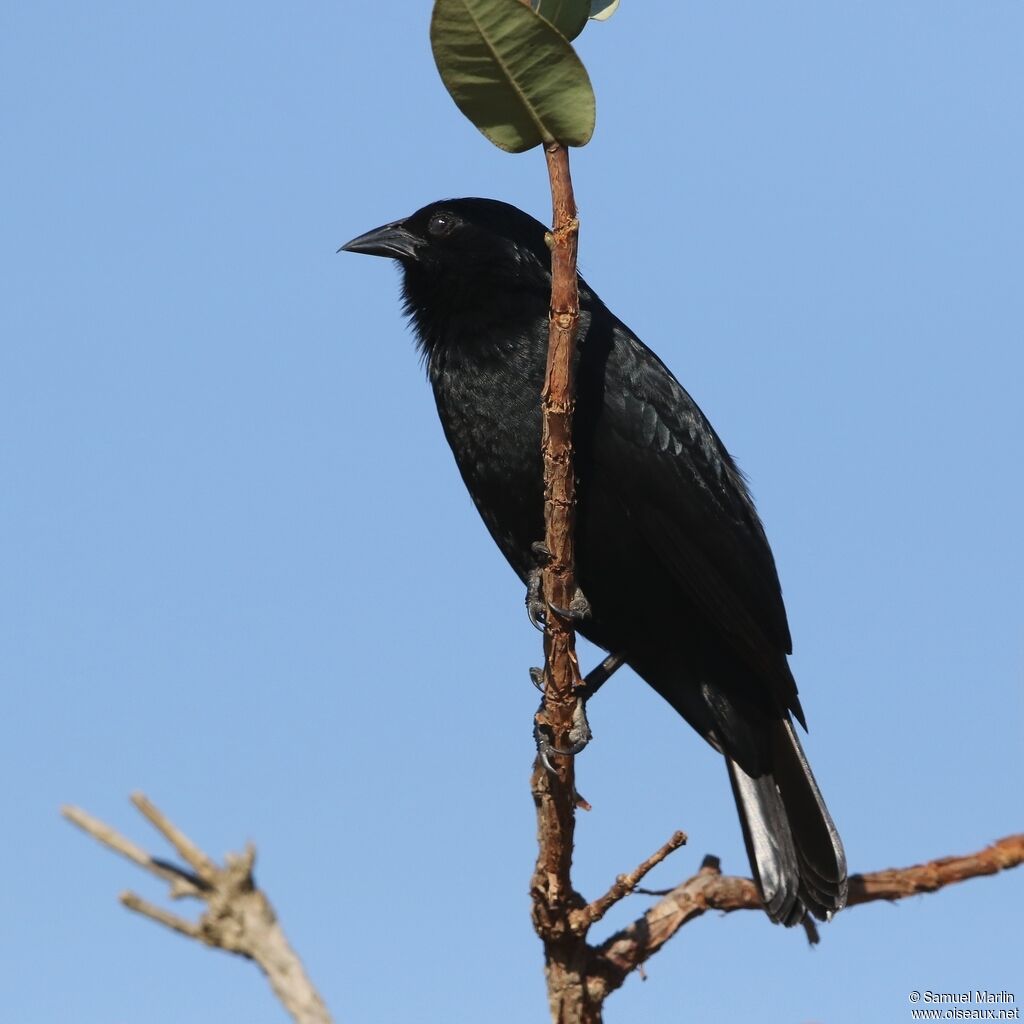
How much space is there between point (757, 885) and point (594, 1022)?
3.40ft

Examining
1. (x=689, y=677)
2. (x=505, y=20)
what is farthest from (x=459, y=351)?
(x=505, y=20)

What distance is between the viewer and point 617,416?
15.8ft

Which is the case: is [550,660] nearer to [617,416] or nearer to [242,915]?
[617,416]

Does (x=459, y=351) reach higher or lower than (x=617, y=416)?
higher

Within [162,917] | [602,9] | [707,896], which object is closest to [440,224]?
[602,9]

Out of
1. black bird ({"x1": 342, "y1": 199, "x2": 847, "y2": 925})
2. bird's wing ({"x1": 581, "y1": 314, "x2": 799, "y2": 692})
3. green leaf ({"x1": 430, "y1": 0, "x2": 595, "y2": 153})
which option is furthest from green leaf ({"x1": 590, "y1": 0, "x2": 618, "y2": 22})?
bird's wing ({"x1": 581, "y1": 314, "x2": 799, "y2": 692})

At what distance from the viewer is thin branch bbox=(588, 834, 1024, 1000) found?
11.3ft

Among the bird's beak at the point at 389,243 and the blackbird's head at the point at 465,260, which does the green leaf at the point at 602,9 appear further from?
the bird's beak at the point at 389,243

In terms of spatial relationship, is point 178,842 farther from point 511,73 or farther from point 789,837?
point 789,837

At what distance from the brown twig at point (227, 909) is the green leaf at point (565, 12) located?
2247 mm

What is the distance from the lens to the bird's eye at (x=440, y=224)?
5.48 metres

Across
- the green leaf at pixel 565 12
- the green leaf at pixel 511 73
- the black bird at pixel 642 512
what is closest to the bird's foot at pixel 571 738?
the black bird at pixel 642 512

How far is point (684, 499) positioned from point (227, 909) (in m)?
3.57

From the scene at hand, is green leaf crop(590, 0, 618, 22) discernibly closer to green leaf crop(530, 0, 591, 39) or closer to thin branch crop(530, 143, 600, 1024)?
green leaf crop(530, 0, 591, 39)
